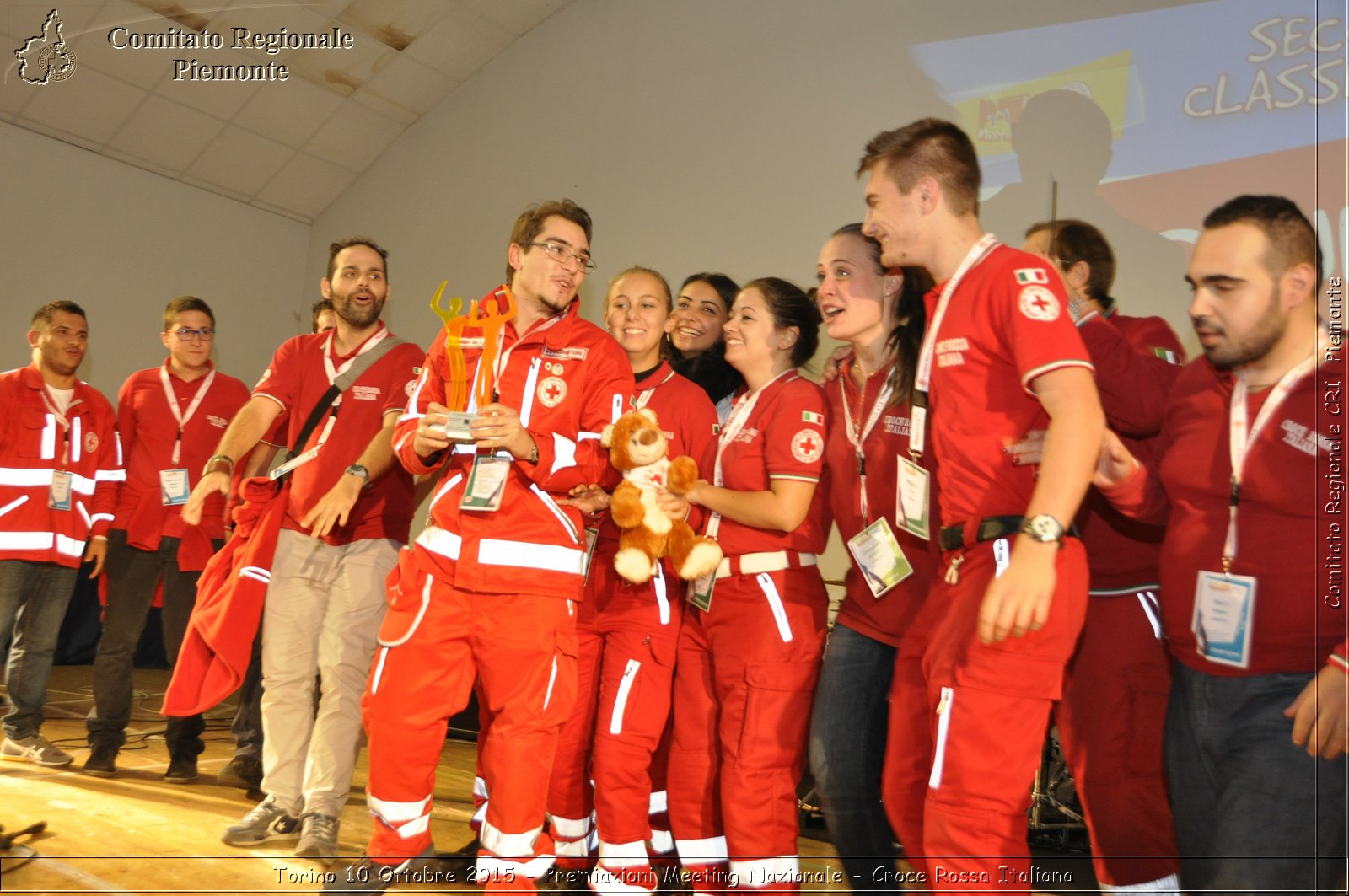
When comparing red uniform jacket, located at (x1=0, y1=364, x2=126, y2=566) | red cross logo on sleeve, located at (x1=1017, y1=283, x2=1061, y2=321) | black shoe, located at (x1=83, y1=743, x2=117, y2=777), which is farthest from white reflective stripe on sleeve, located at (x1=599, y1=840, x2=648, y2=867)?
red uniform jacket, located at (x1=0, y1=364, x2=126, y2=566)

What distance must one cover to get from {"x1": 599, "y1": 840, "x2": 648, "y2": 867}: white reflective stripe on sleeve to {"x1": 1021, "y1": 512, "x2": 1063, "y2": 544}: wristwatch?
1.83 metres

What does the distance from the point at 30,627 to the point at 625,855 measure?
342 cm

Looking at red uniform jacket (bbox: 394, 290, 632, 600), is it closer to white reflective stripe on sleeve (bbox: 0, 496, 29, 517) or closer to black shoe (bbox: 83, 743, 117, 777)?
black shoe (bbox: 83, 743, 117, 777)

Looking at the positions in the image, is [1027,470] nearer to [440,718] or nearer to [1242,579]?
[1242,579]

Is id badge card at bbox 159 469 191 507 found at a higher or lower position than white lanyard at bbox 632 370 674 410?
lower

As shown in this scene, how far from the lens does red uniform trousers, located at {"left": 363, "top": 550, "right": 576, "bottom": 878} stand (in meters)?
2.57

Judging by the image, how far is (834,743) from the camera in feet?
8.86

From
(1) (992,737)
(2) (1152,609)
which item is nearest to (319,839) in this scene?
(1) (992,737)

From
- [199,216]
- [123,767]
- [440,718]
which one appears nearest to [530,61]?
[199,216]

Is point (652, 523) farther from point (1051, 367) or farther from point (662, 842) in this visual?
point (1051, 367)

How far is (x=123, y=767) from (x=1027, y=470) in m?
4.27

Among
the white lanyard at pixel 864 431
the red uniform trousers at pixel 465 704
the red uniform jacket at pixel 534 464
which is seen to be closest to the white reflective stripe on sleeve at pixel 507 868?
the red uniform trousers at pixel 465 704

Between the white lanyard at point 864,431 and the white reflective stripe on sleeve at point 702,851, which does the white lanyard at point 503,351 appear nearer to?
the white lanyard at point 864,431

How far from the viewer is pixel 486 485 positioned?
2.63 m
